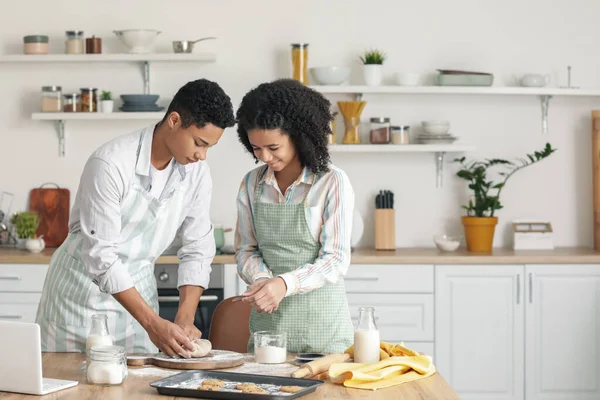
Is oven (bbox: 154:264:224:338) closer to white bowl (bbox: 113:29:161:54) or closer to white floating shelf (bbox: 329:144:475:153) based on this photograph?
white floating shelf (bbox: 329:144:475:153)

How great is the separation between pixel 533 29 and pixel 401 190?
46.9 inches

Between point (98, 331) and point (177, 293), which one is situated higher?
point (98, 331)

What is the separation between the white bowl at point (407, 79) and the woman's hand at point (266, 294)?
8.69ft

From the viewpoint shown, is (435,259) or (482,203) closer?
(435,259)

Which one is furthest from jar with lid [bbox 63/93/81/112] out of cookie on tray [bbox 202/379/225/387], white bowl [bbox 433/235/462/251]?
cookie on tray [bbox 202/379/225/387]

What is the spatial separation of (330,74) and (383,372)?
9.34 feet

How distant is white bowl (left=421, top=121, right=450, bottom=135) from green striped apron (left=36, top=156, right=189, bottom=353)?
240 cm

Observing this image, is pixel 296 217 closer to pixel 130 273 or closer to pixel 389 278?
pixel 130 273

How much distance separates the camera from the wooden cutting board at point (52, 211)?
5016 millimetres

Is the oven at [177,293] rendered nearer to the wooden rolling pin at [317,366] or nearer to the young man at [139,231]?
the young man at [139,231]

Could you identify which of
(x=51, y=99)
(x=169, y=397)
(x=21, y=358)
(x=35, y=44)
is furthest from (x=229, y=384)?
(x=35, y=44)

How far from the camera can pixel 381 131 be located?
4.90 m

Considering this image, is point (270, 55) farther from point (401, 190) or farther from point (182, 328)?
point (182, 328)

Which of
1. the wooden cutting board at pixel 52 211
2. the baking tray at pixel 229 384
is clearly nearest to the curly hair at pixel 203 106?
the baking tray at pixel 229 384
